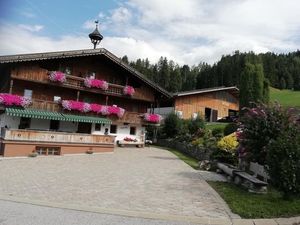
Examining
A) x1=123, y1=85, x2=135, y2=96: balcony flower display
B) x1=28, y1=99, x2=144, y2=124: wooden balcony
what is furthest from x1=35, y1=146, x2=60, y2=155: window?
x1=123, y1=85, x2=135, y2=96: balcony flower display

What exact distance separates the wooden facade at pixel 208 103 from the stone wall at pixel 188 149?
365 inches

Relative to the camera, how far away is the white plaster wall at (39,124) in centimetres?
3306

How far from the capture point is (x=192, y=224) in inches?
368

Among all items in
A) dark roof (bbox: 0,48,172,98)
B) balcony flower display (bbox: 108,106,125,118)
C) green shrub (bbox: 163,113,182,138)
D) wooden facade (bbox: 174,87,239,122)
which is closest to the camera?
dark roof (bbox: 0,48,172,98)

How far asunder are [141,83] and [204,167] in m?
20.4

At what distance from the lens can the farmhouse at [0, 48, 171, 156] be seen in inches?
1123

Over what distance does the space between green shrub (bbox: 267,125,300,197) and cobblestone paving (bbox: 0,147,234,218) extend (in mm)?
1816

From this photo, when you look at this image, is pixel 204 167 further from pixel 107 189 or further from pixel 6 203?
pixel 6 203

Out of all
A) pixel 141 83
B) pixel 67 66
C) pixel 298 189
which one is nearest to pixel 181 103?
pixel 141 83

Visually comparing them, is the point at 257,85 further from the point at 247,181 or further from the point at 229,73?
the point at 229,73

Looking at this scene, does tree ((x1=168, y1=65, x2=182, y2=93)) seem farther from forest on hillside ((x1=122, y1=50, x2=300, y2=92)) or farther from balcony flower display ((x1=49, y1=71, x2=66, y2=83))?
balcony flower display ((x1=49, y1=71, x2=66, y2=83))

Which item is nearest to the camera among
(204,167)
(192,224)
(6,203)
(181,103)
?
(192,224)

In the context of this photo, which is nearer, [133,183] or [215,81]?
[133,183]

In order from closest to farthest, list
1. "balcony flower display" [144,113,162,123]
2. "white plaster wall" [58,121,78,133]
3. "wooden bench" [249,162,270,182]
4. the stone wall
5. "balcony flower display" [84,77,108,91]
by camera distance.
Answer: "wooden bench" [249,162,270,182], the stone wall, "white plaster wall" [58,121,78,133], "balcony flower display" [84,77,108,91], "balcony flower display" [144,113,162,123]
